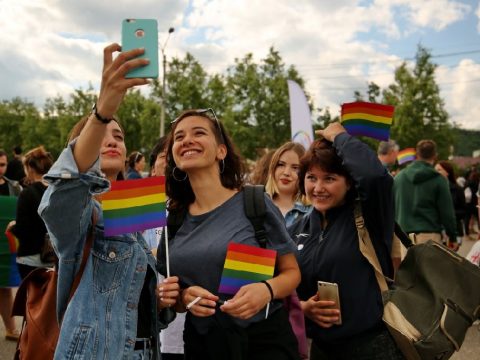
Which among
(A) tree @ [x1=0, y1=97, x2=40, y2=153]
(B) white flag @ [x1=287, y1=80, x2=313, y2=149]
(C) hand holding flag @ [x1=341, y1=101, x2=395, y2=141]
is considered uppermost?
(A) tree @ [x1=0, y1=97, x2=40, y2=153]

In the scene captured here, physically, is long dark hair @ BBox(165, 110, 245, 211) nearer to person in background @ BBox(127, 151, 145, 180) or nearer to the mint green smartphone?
the mint green smartphone

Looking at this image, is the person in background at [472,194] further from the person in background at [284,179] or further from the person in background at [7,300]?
the person in background at [7,300]

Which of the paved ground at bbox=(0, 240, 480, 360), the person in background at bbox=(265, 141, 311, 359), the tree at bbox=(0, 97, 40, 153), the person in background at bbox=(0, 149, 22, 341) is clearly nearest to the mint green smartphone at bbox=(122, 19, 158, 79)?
the person in background at bbox=(265, 141, 311, 359)

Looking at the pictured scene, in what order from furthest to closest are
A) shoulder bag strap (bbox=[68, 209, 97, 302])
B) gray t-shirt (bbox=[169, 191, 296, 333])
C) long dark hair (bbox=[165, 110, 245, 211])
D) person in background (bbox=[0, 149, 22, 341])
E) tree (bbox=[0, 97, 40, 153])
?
tree (bbox=[0, 97, 40, 153]) < person in background (bbox=[0, 149, 22, 341]) < long dark hair (bbox=[165, 110, 245, 211]) < gray t-shirt (bbox=[169, 191, 296, 333]) < shoulder bag strap (bbox=[68, 209, 97, 302])

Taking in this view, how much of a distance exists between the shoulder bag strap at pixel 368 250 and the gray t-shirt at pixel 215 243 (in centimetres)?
35

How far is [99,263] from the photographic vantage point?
6.14ft

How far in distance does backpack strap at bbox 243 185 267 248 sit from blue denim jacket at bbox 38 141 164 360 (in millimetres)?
484

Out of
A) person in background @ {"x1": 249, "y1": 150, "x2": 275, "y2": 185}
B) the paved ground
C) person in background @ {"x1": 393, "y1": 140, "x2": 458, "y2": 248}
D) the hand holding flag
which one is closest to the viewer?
the hand holding flag

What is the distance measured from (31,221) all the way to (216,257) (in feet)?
10.5

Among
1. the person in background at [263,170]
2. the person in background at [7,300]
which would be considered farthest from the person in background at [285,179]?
the person in background at [7,300]

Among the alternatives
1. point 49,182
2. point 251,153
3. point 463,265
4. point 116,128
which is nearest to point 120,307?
point 49,182

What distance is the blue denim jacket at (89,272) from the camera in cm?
165

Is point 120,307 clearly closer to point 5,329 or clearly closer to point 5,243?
point 5,243

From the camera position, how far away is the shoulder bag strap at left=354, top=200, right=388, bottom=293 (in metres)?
2.24
